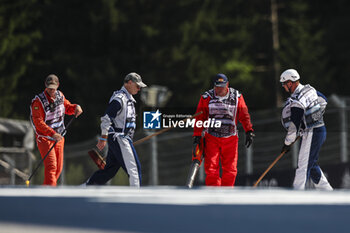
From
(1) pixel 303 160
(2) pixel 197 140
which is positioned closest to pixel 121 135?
(2) pixel 197 140

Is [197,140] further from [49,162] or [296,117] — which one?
[49,162]

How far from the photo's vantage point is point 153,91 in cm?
1684

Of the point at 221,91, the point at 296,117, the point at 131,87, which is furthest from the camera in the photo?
the point at 221,91

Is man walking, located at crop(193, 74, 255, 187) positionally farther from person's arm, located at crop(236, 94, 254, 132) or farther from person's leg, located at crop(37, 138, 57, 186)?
person's leg, located at crop(37, 138, 57, 186)

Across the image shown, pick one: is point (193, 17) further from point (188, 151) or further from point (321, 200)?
point (321, 200)

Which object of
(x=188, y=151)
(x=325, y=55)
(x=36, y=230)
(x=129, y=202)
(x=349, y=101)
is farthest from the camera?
(x=325, y=55)

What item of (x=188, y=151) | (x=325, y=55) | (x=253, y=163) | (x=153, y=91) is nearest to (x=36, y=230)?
(x=253, y=163)

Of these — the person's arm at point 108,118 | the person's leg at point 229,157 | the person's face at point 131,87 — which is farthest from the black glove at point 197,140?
the person's arm at point 108,118

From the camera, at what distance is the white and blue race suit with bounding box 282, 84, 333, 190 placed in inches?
342

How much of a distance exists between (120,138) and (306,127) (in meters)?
2.09

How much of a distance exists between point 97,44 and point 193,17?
4.17 m

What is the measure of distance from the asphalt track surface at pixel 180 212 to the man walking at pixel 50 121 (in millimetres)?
6087

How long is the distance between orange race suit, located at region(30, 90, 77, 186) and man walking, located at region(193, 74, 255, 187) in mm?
1651

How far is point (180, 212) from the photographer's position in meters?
2.84
